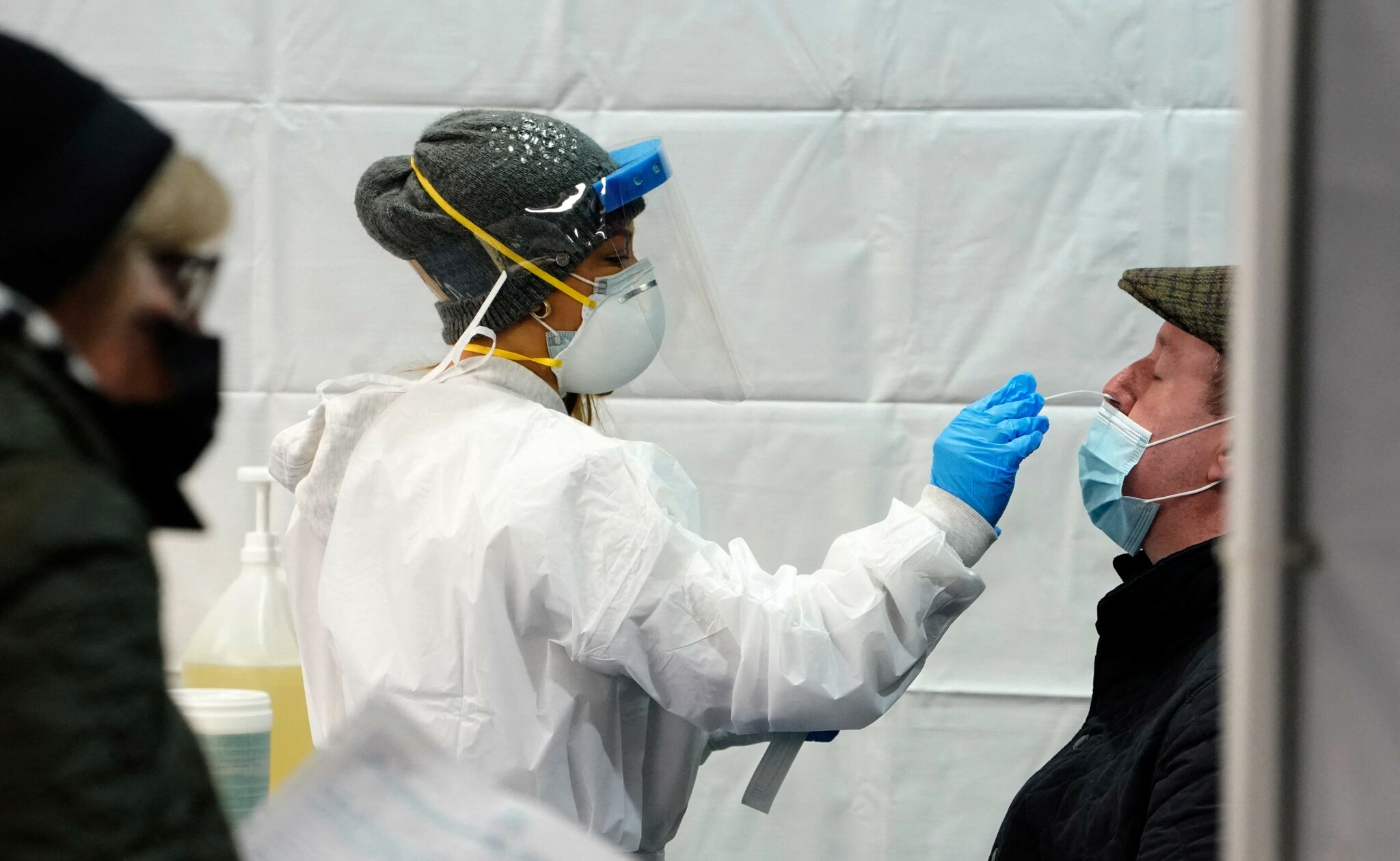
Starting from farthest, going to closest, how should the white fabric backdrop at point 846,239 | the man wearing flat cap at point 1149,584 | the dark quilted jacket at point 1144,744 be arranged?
the white fabric backdrop at point 846,239
the man wearing flat cap at point 1149,584
the dark quilted jacket at point 1144,744

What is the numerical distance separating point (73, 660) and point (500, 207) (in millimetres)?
1036

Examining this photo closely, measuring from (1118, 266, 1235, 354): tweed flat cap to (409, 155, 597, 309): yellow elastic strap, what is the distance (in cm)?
71

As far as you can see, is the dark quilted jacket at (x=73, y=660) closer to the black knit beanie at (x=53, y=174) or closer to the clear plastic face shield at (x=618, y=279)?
the black knit beanie at (x=53, y=174)

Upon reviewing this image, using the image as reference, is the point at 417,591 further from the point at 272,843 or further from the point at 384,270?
the point at 384,270

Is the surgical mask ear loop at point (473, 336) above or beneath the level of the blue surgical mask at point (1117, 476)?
above

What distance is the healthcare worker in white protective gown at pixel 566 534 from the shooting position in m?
1.35

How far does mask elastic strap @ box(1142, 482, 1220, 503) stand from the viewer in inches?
61.9

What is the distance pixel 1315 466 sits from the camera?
1.92 feet

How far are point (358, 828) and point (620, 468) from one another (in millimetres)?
785

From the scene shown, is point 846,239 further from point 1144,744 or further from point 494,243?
point 1144,744

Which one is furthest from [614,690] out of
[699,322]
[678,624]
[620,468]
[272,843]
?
[272,843]

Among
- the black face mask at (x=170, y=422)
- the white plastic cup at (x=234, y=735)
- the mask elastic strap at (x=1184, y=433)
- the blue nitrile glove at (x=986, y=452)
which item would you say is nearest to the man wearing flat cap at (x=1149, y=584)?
the mask elastic strap at (x=1184, y=433)

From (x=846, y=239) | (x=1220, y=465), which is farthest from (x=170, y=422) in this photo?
(x=846, y=239)

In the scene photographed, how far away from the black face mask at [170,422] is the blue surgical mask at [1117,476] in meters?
1.25
